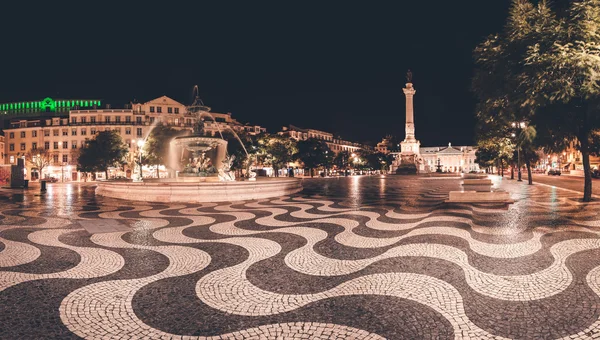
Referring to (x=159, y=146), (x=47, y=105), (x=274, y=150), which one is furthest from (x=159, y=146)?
(x=47, y=105)

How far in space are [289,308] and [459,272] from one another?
10.1 ft

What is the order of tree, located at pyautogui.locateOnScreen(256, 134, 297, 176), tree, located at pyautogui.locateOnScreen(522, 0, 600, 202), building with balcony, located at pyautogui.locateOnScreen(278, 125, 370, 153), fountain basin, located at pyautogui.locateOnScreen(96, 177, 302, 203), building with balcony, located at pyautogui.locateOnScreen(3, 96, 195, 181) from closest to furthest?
1. tree, located at pyautogui.locateOnScreen(522, 0, 600, 202)
2. fountain basin, located at pyautogui.locateOnScreen(96, 177, 302, 203)
3. tree, located at pyautogui.locateOnScreen(256, 134, 297, 176)
4. building with balcony, located at pyautogui.locateOnScreen(3, 96, 195, 181)
5. building with balcony, located at pyautogui.locateOnScreen(278, 125, 370, 153)

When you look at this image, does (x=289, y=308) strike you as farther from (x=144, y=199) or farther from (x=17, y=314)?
(x=144, y=199)

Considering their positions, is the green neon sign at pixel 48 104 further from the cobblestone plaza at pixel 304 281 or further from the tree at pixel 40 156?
the cobblestone plaza at pixel 304 281

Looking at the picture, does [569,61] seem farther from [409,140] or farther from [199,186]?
[409,140]

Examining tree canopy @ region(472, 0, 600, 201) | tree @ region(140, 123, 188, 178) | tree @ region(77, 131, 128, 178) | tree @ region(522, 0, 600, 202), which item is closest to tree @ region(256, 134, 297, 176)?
tree @ region(140, 123, 188, 178)

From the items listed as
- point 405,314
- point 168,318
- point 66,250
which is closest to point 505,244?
point 405,314

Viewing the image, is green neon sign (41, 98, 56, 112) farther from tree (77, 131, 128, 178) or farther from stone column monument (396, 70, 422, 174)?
stone column monument (396, 70, 422, 174)

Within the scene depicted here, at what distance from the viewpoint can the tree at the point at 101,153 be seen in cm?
5834

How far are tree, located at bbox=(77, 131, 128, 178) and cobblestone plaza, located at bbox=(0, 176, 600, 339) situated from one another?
55395 mm

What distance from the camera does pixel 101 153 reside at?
191 ft

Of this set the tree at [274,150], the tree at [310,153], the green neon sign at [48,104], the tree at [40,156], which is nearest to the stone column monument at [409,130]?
the tree at [310,153]

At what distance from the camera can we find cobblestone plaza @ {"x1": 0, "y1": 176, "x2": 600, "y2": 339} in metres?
3.70

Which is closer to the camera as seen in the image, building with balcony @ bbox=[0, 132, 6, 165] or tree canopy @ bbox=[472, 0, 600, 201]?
A: tree canopy @ bbox=[472, 0, 600, 201]
